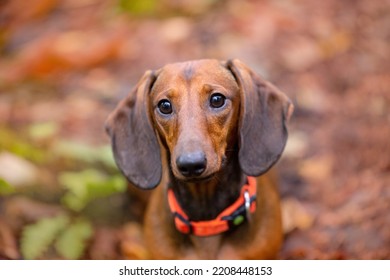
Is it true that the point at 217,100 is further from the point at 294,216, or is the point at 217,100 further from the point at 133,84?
the point at 133,84

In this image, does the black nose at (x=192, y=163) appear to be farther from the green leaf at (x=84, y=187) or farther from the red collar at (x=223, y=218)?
the green leaf at (x=84, y=187)

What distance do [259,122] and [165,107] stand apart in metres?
0.56

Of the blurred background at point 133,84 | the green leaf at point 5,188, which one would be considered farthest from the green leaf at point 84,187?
the green leaf at point 5,188

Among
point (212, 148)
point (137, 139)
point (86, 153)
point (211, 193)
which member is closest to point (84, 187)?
point (86, 153)

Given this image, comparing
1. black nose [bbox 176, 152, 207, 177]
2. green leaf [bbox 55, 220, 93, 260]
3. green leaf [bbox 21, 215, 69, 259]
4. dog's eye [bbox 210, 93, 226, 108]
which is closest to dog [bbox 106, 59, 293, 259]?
dog's eye [bbox 210, 93, 226, 108]

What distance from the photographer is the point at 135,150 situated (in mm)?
3861

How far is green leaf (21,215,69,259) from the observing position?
4.13 metres

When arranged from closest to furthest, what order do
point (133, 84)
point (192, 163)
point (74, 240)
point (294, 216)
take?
1. point (192, 163)
2. point (74, 240)
3. point (294, 216)
4. point (133, 84)

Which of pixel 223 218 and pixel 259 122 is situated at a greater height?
pixel 259 122

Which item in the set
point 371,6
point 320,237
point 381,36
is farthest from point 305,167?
point 371,6

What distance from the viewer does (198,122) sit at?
3422 millimetres

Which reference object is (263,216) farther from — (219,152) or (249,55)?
(249,55)

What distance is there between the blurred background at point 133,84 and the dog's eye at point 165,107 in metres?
1.27

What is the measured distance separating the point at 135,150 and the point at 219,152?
24.9 inches
